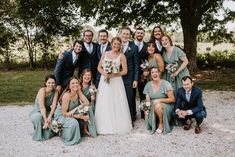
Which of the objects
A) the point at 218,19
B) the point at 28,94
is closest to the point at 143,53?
the point at 28,94

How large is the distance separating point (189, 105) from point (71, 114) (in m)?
2.30

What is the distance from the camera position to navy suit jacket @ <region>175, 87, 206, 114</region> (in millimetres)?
7493

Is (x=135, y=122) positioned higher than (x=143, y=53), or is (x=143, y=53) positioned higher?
(x=143, y=53)

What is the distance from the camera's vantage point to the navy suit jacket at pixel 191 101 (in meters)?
7.49

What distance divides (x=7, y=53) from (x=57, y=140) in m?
13.6

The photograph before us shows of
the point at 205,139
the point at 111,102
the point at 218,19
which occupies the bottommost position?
the point at 205,139

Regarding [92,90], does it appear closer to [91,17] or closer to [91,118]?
[91,118]

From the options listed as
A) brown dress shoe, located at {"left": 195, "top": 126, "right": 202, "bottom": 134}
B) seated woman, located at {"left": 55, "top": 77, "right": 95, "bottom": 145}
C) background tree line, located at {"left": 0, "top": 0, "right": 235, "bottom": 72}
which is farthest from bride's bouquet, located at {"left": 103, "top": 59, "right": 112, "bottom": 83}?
background tree line, located at {"left": 0, "top": 0, "right": 235, "bottom": 72}

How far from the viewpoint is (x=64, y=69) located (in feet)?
25.8

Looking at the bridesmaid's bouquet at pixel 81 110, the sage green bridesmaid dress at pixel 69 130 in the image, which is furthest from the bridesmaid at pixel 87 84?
the sage green bridesmaid dress at pixel 69 130

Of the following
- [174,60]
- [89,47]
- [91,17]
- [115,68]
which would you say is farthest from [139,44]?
[91,17]

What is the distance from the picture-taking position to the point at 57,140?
722 cm

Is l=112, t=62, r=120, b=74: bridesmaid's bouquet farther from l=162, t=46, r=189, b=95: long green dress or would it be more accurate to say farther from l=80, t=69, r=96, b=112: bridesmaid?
l=162, t=46, r=189, b=95: long green dress

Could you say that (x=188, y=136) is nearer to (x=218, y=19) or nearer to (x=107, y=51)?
(x=107, y=51)
